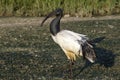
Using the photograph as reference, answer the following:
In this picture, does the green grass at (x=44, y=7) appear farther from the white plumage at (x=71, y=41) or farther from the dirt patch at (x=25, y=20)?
the white plumage at (x=71, y=41)

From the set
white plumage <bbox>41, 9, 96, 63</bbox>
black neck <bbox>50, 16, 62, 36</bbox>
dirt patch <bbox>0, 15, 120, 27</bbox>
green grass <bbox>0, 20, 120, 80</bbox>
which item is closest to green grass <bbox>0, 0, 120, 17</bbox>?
dirt patch <bbox>0, 15, 120, 27</bbox>

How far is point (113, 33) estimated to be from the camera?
43.7 ft

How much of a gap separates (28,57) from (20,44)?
1.47 meters

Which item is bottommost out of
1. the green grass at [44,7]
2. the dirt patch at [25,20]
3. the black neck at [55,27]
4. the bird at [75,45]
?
the dirt patch at [25,20]

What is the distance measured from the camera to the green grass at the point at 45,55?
8953 millimetres

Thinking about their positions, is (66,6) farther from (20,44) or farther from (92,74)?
(92,74)

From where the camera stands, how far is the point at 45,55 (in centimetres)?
1053

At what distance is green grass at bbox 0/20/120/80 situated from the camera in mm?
8953

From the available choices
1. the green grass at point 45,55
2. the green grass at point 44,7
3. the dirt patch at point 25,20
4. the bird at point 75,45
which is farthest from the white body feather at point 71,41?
the green grass at point 44,7

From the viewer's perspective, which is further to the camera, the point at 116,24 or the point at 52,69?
the point at 116,24

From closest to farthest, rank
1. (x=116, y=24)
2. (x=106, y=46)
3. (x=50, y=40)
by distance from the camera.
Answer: (x=106, y=46) < (x=50, y=40) < (x=116, y=24)

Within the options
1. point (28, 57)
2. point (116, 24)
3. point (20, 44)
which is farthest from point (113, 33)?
point (28, 57)

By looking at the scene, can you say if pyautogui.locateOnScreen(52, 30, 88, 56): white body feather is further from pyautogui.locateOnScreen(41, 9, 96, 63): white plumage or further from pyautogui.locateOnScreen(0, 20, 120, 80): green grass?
pyautogui.locateOnScreen(0, 20, 120, 80): green grass

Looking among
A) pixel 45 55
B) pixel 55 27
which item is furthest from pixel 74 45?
pixel 45 55
